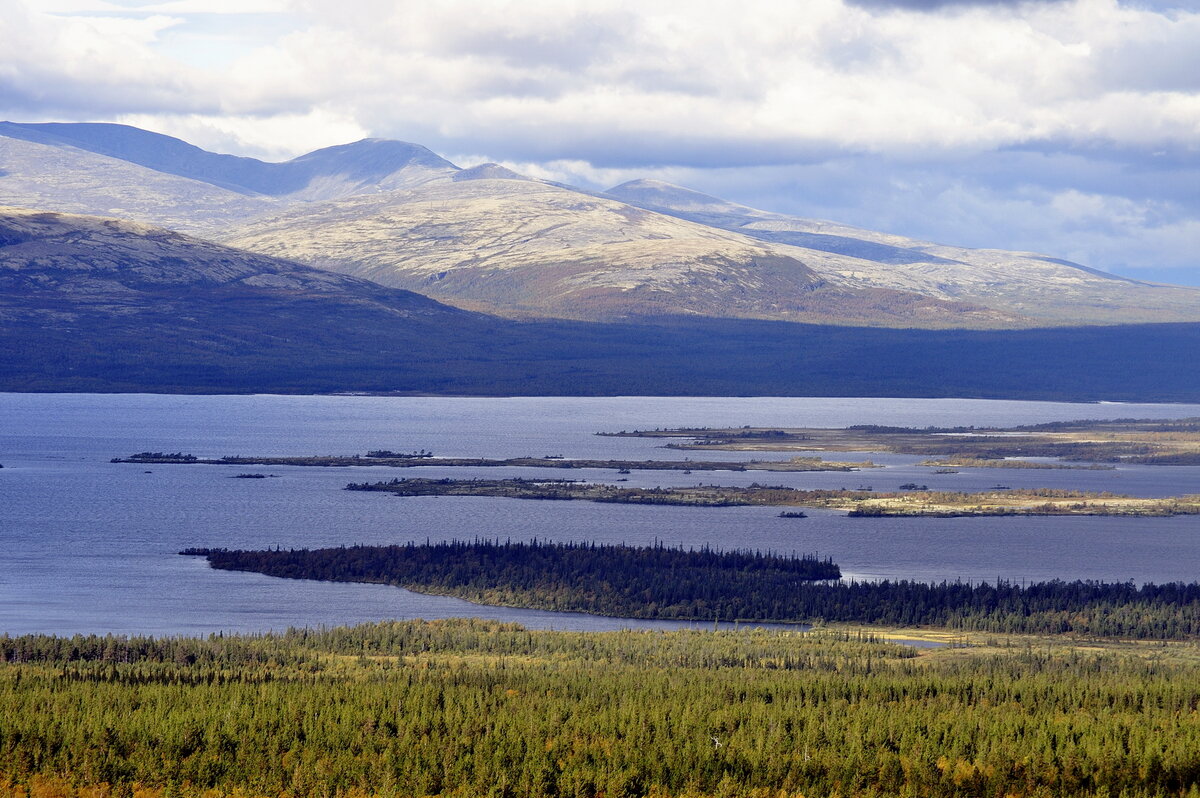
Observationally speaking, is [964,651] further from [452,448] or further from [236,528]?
[452,448]

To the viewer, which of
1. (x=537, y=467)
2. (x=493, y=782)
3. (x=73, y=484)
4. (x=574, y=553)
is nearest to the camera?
(x=493, y=782)

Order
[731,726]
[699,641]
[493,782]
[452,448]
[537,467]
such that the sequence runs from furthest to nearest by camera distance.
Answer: [452,448] < [537,467] < [699,641] < [731,726] < [493,782]

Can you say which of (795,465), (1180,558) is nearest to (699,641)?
(1180,558)

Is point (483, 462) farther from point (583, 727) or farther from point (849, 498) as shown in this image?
point (583, 727)

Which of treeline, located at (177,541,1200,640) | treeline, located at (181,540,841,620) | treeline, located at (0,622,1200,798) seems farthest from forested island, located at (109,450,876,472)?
treeline, located at (0,622,1200,798)

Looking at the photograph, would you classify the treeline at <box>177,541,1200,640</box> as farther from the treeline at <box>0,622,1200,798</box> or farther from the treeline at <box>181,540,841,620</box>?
the treeline at <box>0,622,1200,798</box>

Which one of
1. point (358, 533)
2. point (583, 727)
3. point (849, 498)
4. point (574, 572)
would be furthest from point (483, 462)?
point (583, 727)

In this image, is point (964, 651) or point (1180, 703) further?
point (964, 651)

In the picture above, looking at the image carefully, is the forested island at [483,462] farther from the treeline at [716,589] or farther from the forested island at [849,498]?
the treeline at [716,589]
